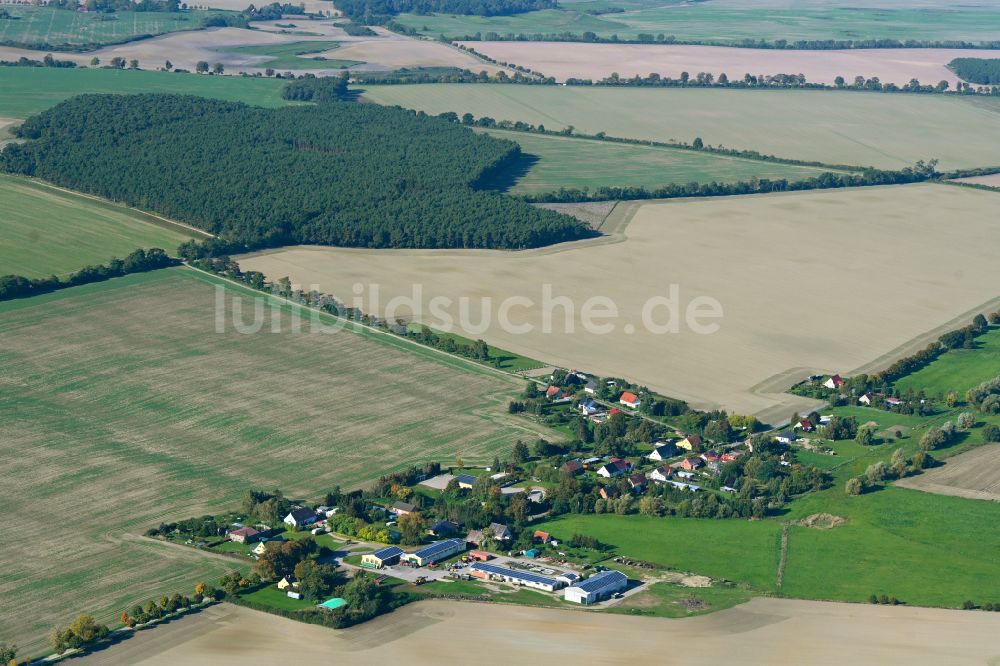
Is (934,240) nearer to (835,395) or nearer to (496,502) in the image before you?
(835,395)

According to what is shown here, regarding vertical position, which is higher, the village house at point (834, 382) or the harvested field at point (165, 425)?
the village house at point (834, 382)

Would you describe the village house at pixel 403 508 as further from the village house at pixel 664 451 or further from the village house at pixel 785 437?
the village house at pixel 785 437

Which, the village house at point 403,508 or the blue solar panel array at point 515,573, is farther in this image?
the village house at point 403,508

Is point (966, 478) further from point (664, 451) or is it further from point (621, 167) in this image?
point (621, 167)

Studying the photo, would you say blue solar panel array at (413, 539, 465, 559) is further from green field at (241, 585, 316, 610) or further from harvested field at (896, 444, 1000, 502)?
harvested field at (896, 444, 1000, 502)

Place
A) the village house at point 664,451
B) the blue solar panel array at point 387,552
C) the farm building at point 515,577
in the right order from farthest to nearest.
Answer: the village house at point 664,451 → the blue solar panel array at point 387,552 → the farm building at point 515,577

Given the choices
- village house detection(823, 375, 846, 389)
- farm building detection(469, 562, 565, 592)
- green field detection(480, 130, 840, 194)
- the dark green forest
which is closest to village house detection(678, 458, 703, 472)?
village house detection(823, 375, 846, 389)

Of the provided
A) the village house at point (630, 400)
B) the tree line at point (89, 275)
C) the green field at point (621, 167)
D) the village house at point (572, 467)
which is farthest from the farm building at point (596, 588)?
the green field at point (621, 167)
